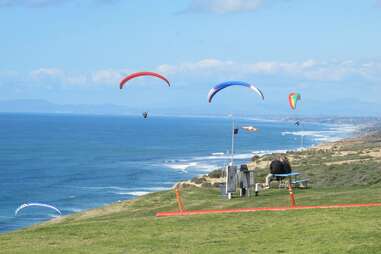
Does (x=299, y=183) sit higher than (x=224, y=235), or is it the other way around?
(x=299, y=183)

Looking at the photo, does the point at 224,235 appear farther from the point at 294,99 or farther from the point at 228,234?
the point at 294,99

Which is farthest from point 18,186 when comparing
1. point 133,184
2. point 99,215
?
point 99,215

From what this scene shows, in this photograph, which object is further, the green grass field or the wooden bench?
the wooden bench

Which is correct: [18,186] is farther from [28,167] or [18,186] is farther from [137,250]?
[137,250]

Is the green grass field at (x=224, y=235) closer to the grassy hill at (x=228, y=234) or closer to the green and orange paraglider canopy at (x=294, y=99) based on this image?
the grassy hill at (x=228, y=234)

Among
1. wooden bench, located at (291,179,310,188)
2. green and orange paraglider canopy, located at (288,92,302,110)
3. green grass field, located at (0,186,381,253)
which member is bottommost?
green grass field, located at (0,186,381,253)

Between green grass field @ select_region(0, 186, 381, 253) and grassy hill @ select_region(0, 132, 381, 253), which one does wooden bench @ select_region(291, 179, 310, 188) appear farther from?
green grass field @ select_region(0, 186, 381, 253)

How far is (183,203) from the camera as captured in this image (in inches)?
1027

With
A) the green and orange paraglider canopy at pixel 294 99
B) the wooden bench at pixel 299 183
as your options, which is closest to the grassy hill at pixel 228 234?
the wooden bench at pixel 299 183

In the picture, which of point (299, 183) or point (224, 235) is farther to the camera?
point (299, 183)

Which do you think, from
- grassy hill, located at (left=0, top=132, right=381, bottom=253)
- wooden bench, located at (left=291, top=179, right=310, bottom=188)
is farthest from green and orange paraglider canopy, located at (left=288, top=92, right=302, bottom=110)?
grassy hill, located at (left=0, top=132, right=381, bottom=253)

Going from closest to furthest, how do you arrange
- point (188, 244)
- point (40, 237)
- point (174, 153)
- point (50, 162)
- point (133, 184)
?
point (188, 244) < point (40, 237) < point (133, 184) < point (50, 162) < point (174, 153)

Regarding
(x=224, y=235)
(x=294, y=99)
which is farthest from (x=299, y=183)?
(x=224, y=235)

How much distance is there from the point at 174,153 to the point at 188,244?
368 feet
